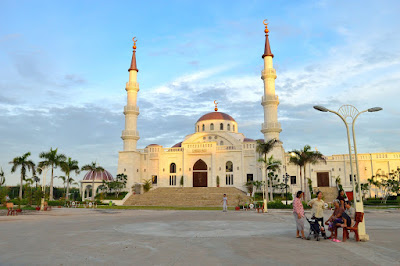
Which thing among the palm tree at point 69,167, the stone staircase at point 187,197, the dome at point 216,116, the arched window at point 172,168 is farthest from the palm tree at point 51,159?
the dome at point 216,116

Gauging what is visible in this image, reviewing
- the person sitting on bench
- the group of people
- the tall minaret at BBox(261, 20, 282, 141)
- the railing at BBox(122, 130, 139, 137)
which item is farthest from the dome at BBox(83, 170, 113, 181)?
the person sitting on bench

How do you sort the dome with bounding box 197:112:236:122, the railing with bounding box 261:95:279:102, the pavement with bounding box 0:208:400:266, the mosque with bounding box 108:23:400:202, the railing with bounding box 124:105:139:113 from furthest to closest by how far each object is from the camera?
the dome with bounding box 197:112:236:122
the railing with bounding box 124:105:139:113
the mosque with bounding box 108:23:400:202
the railing with bounding box 261:95:279:102
the pavement with bounding box 0:208:400:266

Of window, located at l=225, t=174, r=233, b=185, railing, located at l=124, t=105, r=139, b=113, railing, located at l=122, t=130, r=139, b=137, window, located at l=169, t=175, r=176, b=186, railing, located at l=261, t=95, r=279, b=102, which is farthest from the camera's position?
window, located at l=169, t=175, r=176, b=186

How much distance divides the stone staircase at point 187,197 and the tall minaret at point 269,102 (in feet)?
34.2

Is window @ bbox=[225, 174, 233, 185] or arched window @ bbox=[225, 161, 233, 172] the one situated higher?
arched window @ bbox=[225, 161, 233, 172]

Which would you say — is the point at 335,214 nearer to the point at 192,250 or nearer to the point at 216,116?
the point at 192,250

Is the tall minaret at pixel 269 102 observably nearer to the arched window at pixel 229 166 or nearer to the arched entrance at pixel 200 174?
the arched window at pixel 229 166

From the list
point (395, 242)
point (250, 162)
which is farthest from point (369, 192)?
point (395, 242)

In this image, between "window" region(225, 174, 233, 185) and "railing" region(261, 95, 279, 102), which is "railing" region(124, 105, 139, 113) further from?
"railing" region(261, 95, 279, 102)

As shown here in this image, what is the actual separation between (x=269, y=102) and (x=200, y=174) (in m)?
16.9

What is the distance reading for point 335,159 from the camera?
52438 millimetres

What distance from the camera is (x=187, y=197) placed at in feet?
149

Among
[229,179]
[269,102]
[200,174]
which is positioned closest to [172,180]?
[200,174]

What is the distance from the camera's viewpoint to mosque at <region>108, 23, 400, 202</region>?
166 feet
